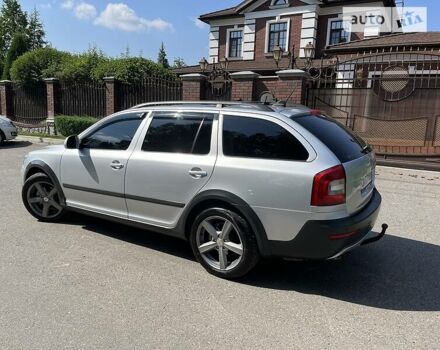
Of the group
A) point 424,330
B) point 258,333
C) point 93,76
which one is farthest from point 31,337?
point 93,76

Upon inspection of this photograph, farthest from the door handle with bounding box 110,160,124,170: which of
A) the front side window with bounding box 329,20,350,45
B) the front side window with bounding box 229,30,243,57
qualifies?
the front side window with bounding box 229,30,243,57

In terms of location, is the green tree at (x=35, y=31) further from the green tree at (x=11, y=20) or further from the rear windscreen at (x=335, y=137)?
the rear windscreen at (x=335, y=137)

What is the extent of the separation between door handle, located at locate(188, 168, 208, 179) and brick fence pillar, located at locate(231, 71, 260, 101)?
828 cm

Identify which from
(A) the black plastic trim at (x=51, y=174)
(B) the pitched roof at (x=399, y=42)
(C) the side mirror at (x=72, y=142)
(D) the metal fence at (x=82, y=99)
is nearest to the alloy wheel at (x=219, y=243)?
(C) the side mirror at (x=72, y=142)

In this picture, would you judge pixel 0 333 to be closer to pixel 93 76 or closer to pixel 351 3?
pixel 93 76

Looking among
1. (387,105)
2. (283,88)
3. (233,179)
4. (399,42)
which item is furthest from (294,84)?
(233,179)

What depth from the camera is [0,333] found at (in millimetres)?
2785

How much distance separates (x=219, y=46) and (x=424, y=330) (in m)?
26.4

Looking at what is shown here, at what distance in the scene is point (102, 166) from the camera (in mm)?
4402

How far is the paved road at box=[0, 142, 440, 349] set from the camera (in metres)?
2.79

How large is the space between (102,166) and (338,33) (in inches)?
860

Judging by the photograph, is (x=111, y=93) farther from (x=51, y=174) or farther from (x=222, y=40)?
(x=222, y=40)

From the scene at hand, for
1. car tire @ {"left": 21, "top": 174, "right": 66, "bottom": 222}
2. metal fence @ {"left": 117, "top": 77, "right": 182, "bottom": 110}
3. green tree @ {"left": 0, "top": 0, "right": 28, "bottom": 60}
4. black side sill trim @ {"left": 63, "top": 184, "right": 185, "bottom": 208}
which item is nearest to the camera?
black side sill trim @ {"left": 63, "top": 184, "right": 185, "bottom": 208}

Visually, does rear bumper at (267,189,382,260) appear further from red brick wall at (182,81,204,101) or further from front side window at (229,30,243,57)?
front side window at (229,30,243,57)
